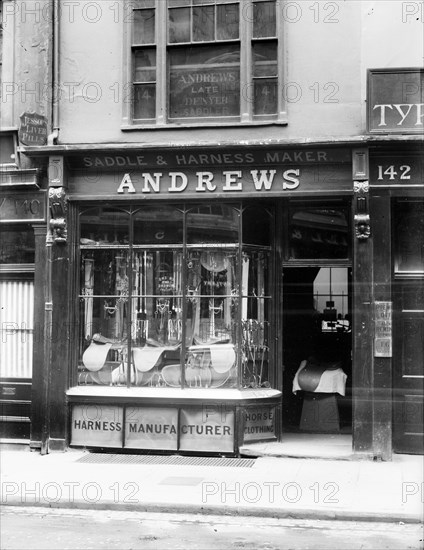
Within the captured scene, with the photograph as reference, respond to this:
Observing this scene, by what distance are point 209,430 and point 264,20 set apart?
6.01m

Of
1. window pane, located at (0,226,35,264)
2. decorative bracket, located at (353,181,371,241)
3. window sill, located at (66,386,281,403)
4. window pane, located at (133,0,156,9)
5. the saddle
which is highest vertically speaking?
window pane, located at (133,0,156,9)

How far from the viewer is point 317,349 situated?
12766mm

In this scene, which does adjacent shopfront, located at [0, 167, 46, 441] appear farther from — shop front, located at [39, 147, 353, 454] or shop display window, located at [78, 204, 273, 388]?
shop display window, located at [78, 204, 273, 388]

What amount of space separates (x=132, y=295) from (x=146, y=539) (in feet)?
15.8

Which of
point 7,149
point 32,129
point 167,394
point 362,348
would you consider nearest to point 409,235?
point 362,348

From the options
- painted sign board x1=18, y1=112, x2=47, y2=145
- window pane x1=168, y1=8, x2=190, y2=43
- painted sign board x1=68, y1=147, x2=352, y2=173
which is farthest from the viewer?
window pane x1=168, y1=8, x2=190, y2=43

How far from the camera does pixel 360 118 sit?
36.5 feet

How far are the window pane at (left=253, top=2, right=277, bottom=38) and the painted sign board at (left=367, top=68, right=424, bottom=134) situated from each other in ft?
5.51

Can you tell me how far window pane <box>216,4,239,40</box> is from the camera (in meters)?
11.5

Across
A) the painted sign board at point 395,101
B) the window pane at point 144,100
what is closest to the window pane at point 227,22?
the window pane at point 144,100

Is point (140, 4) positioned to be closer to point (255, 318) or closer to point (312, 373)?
point (255, 318)

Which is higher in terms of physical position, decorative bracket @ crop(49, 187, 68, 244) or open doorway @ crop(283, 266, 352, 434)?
decorative bracket @ crop(49, 187, 68, 244)

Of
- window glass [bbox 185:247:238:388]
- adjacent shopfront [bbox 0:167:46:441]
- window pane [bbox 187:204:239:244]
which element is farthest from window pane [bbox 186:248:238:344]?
adjacent shopfront [bbox 0:167:46:441]

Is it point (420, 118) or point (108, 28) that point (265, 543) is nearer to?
point (420, 118)
